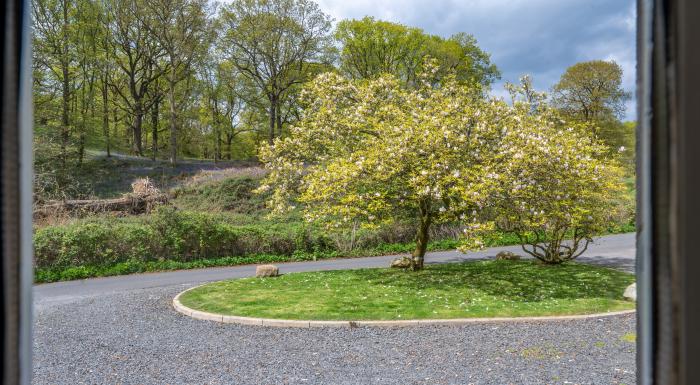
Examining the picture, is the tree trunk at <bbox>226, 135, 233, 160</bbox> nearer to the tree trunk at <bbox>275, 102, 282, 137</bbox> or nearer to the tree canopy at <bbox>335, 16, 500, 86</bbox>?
the tree trunk at <bbox>275, 102, 282, 137</bbox>

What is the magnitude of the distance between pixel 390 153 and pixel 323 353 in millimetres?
3801

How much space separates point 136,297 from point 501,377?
21.2 ft

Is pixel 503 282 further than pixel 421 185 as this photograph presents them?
Yes

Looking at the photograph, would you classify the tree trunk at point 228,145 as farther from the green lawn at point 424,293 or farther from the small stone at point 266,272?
the green lawn at point 424,293

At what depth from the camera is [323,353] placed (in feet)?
16.2

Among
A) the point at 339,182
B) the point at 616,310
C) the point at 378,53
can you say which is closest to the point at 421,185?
the point at 339,182

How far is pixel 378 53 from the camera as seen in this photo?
80.9 ft

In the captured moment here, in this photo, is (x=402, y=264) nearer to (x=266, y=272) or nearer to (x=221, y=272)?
(x=266, y=272)

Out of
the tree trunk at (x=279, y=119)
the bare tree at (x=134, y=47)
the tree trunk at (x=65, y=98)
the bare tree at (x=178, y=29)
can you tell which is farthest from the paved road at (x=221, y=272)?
the bare tree at (x=134, y=47)

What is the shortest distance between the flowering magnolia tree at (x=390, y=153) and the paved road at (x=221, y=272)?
212 centimetres

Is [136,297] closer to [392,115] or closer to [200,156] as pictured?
[392,115]

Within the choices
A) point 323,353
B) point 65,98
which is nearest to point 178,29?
point 65,98

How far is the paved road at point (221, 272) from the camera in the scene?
880cm

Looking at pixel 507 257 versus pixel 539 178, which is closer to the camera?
pixel 539 178
